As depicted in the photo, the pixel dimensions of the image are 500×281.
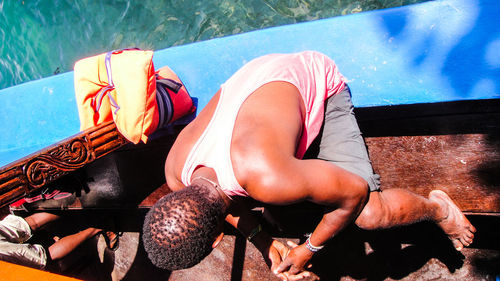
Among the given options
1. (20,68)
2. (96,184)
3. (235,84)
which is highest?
(235,84)

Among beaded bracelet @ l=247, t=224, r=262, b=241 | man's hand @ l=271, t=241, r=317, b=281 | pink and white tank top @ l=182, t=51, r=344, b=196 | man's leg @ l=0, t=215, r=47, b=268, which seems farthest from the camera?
man's leg @ l=0, t=215, r=47, b=268

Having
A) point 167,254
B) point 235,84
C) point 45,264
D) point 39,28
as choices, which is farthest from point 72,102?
point 39,28

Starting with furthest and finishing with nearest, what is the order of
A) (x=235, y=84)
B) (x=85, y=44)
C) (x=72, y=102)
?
(x=85, y=44), (x=72, y=102), (x=235, y=84)

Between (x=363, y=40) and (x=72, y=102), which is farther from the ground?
(x=363, y=40)

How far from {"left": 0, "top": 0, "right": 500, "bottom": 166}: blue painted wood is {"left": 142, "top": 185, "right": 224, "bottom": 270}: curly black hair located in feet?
4.17

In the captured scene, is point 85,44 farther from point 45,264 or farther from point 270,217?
point 270,217

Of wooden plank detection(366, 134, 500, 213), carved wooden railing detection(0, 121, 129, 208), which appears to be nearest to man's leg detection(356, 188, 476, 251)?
wooden plank detection(366, 134, 500, 213)

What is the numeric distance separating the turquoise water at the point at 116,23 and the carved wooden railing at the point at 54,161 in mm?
2686

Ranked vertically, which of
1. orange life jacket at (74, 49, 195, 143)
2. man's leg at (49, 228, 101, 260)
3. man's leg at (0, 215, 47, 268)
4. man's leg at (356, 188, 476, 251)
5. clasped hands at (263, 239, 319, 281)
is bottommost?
man's leg at (49, 228, 101, 260)

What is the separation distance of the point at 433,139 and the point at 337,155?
29.4 inches

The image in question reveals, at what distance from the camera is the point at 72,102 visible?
2.83 meters

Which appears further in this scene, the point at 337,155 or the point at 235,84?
the point at 337,155

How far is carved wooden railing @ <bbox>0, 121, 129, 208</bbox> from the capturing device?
1.57m

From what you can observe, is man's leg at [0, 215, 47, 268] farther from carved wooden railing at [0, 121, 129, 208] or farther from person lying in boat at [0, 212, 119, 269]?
carved wooden railing at [0, 121, 129, 208]
